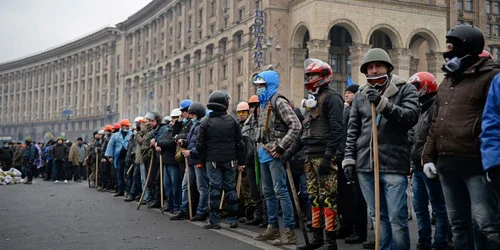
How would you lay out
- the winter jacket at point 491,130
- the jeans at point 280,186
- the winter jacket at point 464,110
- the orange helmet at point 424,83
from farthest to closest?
the jeans at point 280,186 → the orange helmet at point 424,83 → the winter jacket at point 464,110 → the winter jacket at point 491,130

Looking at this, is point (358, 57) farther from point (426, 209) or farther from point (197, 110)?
point (426, 209)

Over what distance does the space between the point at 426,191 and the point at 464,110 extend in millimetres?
2885

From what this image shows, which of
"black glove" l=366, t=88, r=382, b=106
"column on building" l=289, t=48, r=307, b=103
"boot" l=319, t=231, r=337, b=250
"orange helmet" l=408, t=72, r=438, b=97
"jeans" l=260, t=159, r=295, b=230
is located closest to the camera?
"black glove" l=366, t=88, r=382, b=106

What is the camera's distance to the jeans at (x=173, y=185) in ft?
36.7

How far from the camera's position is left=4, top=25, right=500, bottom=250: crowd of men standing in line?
4.38 m

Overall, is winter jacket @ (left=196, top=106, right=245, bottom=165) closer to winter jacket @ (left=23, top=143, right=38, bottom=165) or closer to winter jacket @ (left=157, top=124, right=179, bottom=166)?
winter jacket @ (left=157, top=124, right=179, bottom=166)

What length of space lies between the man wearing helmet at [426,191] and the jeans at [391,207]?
125 centimetres

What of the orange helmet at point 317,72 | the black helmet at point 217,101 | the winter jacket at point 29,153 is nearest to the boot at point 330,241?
the orange helmet at point 317,72

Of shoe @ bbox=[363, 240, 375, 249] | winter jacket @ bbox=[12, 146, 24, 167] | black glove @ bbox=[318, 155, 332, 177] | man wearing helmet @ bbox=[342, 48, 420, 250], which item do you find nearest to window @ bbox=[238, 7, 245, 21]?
winter jacket @ bbox=[12, 146, 24, 167]

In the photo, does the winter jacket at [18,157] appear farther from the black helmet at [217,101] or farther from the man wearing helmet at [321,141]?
the man wearing helmet at [321,141]

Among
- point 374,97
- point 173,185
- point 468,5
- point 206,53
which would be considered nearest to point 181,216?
point 173,185

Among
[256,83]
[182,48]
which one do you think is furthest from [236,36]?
[256,83]

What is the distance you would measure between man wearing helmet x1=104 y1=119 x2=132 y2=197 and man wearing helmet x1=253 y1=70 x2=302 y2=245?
8837 millimetres

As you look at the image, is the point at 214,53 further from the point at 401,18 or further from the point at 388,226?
the point at 388,226
